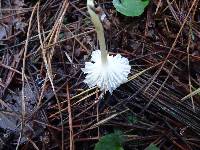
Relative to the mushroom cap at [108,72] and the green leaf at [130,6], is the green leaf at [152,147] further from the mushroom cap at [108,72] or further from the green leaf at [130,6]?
the green leaf at [130,6]

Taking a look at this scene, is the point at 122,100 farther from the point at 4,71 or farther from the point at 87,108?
the point at 4,71

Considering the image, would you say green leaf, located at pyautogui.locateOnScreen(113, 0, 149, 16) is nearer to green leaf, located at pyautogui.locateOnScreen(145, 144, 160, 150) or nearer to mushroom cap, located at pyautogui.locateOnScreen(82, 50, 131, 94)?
mushroom cap, located at pyautogui.locateOnScreen(82, 50, 131, 94)

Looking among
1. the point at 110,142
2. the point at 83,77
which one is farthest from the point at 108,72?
the point at 110,142

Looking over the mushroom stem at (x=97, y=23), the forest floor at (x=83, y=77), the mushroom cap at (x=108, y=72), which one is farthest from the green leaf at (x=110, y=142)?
the mushroom stem at (x=97, y=23)

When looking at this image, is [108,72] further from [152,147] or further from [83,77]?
[152,147]

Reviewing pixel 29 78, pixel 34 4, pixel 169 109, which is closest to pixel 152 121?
pixel 169 109

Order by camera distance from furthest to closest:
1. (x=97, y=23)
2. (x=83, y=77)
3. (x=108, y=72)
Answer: (x=83, y=77), (x=108, y=72), (x=97, y=23)

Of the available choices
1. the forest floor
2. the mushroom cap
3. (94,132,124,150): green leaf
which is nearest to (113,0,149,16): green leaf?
the forest floor
